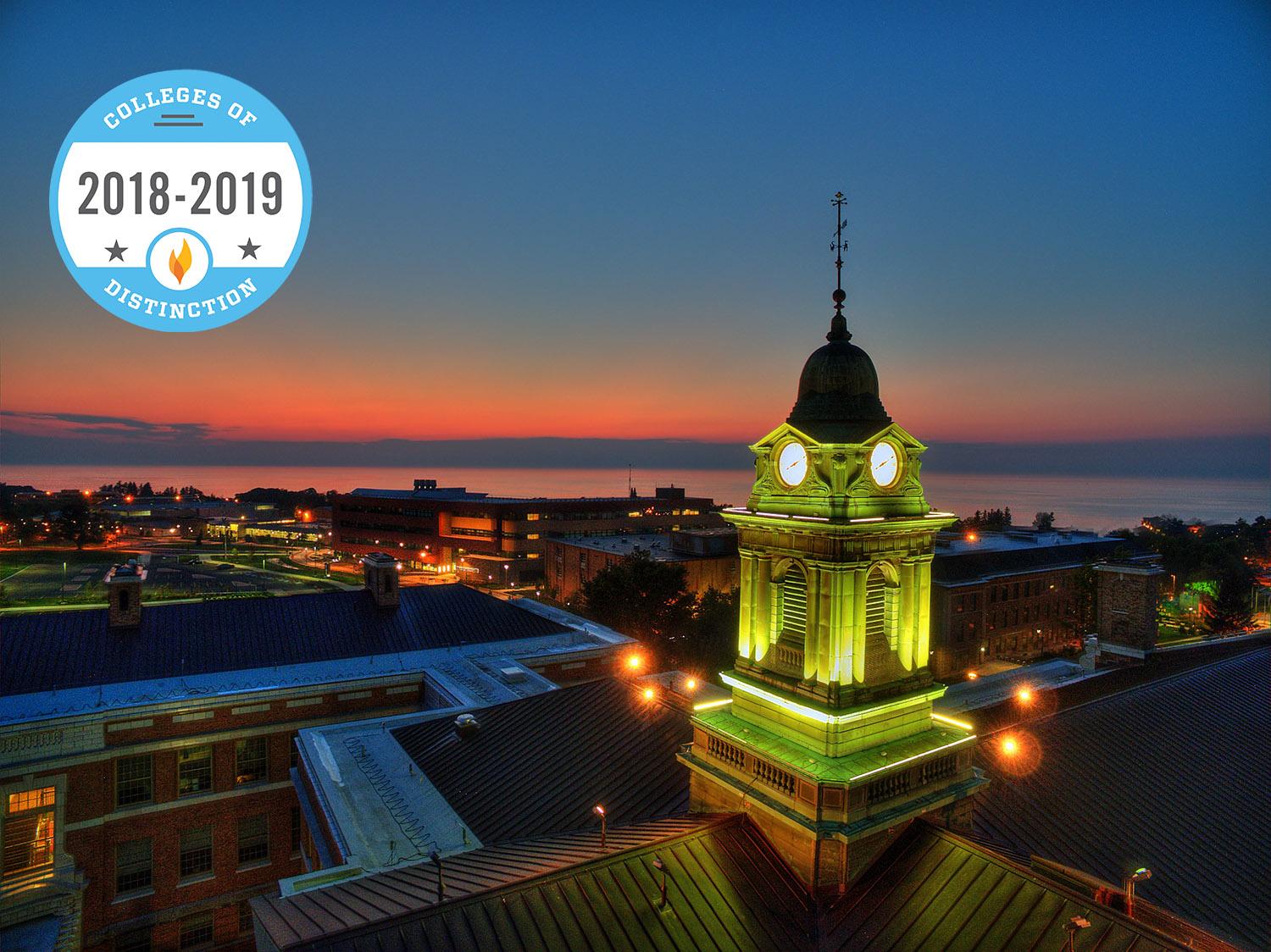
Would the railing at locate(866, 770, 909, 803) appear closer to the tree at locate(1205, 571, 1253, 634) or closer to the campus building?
the campus building

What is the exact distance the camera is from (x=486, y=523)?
386ft

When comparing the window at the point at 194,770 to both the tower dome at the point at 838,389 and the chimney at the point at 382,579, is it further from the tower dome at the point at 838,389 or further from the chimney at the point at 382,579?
the tower dome at the point at 838,389

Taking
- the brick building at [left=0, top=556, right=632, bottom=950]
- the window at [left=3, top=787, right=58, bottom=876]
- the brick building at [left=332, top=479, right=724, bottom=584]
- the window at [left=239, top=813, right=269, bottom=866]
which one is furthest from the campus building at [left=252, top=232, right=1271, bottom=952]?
the brick building at [left=332, top=479, right=724, bottom=584]

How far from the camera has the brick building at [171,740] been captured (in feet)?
75.5

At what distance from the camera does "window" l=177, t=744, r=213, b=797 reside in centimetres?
2548

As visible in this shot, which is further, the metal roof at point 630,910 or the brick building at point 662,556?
the brick building at point 662,556

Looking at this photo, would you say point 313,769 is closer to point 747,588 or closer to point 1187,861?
point 747,588

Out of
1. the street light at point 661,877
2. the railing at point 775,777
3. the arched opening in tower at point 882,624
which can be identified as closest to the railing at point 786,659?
the arched opening in tower at point 882,624

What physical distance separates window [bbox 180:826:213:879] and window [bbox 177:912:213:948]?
60.9 inches

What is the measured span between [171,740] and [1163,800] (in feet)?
106

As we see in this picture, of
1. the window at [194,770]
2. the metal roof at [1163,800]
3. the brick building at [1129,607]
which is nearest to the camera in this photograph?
the metal roof at [1163,800]

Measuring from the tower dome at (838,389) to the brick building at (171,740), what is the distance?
57.1 feet

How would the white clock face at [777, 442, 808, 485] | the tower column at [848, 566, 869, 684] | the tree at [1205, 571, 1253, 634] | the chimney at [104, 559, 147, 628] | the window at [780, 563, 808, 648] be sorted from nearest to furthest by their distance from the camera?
the tower column at [848, 566, 869, 684] → the white clock face at [777, 442, 808, 485] → the window at [780, 563, 808, 648] → the chimney at [104, 559, 147, 628] → the tree at [1205, 571, 1253, 634]

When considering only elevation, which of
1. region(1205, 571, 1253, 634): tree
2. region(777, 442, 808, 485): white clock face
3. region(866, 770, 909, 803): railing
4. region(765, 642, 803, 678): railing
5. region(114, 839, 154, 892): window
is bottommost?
region(114, 839, 154, 892): window
